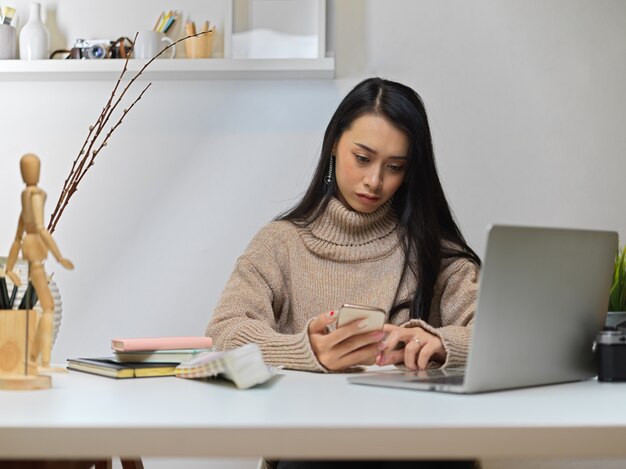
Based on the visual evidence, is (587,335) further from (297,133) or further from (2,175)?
(2,175)

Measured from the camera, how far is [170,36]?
8.37 ft

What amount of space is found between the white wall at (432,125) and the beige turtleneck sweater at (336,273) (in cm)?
55

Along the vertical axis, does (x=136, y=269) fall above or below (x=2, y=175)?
below

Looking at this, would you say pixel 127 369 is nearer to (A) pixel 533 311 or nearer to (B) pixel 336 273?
(A) pixel 533 311

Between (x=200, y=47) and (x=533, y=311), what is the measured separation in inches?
65.2

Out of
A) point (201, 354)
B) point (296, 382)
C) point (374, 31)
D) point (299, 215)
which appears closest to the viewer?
point (296, 382)

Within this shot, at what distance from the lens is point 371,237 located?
2.06 m

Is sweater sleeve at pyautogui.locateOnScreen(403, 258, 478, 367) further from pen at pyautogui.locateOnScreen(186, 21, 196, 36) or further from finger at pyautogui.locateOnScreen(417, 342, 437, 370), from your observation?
pen at pyautogui.locateOnScreen(186, 21, 196, 36)

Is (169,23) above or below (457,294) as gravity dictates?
above

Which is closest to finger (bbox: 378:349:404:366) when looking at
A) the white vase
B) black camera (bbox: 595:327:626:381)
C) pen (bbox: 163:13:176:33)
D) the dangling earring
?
black camera (bbox: 595:327:626:381)

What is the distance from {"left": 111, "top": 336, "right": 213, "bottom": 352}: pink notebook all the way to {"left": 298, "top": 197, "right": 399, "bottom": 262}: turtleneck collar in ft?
2.18

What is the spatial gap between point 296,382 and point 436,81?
1.55 m

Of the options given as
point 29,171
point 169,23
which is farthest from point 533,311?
point 169,23

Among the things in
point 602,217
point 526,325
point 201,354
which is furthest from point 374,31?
point 526,325
